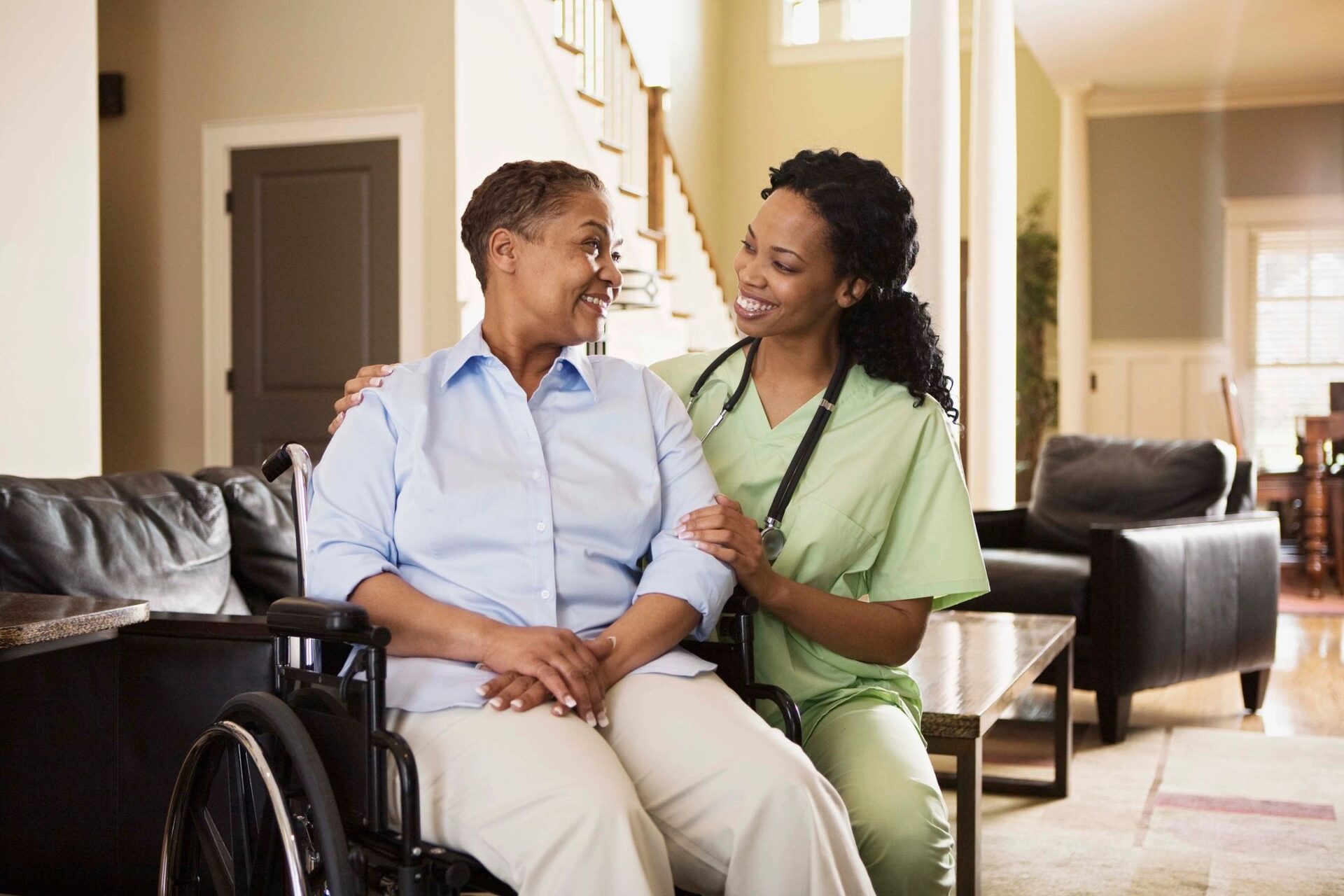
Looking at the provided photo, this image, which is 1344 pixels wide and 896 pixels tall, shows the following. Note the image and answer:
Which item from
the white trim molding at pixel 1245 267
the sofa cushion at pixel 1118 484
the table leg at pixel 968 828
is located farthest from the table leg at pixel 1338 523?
the table leg at pixel 968 828

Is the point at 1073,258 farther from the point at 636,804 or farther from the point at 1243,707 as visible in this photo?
the point at 636,804

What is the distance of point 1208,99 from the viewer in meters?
9.45

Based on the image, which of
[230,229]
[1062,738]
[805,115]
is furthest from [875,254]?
[805,115]

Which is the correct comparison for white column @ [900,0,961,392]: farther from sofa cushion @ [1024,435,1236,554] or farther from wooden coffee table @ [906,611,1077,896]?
wooden coffee table @ [906,611,1077,896]

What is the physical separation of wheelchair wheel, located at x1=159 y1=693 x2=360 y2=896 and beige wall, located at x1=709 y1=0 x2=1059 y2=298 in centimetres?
875

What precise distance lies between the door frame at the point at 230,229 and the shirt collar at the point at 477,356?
3.73 m

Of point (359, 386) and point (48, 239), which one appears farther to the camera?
point (48, 239)

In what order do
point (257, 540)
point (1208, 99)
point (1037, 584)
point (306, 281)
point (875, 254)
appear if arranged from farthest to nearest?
point (1208, 99) < point (306, 281) < point (1037, 584) < point (257, 540) < point (875, 254)

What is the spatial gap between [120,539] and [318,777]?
1436 mm

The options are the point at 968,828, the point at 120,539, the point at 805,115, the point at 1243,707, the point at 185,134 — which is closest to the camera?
the point at 968,828

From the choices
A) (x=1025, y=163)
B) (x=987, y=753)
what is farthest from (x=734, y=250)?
(x=987, y=753)

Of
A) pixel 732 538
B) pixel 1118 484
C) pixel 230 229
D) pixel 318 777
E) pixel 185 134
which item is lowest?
pixel 318 777

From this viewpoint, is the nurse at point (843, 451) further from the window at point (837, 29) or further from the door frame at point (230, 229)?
the window at point (837, 29)

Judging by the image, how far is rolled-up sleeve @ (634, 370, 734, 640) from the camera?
5.65 ft
